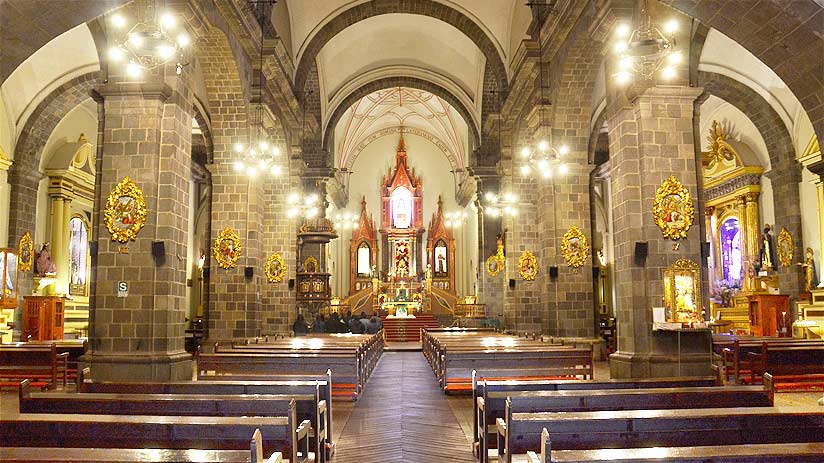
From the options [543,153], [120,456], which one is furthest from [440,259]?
[120,456]

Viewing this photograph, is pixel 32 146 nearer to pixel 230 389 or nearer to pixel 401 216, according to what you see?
pixel 230 389

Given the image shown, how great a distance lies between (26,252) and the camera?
55.5ft

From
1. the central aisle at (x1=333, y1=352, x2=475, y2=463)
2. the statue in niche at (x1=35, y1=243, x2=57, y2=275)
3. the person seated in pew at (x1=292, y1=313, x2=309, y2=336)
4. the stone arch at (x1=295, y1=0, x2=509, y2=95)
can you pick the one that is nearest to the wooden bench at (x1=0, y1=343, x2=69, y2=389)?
the central aisle at (x1=333, y1=352, x2=475, y2=463)

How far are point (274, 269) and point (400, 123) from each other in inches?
826

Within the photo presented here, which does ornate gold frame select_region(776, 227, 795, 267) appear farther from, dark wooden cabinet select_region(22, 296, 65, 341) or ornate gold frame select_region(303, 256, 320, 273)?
dark wooden cabinet select_region(22, 296, 65, 341)

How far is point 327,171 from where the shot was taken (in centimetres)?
2402

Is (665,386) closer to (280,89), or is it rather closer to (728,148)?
(280,89)

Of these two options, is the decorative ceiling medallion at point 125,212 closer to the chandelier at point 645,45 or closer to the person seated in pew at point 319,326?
the chandelier at point 645,45

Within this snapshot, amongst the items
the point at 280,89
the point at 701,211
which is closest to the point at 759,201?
the point at 701,211

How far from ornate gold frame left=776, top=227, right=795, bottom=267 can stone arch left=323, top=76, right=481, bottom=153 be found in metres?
10.0

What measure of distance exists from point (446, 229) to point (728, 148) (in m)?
19.3

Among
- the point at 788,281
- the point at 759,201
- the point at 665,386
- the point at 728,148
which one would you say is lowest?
the point at 665,386

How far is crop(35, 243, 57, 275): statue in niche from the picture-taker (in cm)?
1722

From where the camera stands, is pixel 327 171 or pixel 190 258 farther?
pixel 190 258
